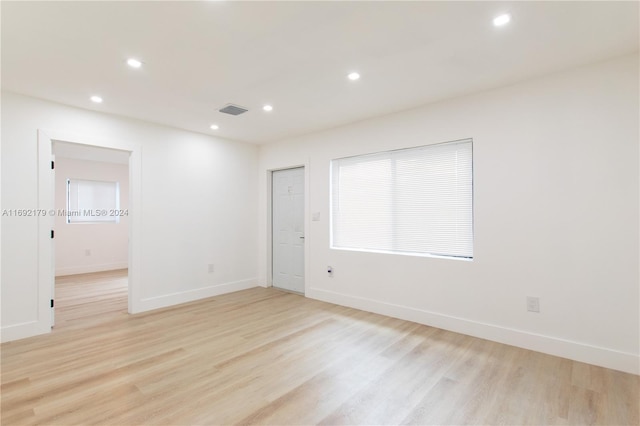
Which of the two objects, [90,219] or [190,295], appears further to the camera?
[90,219]

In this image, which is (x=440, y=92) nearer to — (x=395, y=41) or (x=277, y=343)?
(x=395, y=41)

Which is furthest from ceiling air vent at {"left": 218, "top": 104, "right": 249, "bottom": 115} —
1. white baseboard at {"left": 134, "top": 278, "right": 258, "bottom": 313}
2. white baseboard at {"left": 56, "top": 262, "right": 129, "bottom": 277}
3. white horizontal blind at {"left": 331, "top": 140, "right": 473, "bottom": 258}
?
white baseboard at {"left": 56, "top": 262, "right": 129, "bottom": 277}

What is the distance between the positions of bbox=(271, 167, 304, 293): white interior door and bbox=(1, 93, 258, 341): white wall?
1.36 ft

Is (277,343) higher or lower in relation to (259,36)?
lower

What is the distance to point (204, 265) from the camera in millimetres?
4906

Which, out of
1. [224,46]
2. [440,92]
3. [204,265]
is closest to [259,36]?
[224,46]

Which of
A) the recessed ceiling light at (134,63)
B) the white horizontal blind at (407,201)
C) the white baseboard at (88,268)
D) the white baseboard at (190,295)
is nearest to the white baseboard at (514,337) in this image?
the white horizontal blind at (407,201)

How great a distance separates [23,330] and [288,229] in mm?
3479

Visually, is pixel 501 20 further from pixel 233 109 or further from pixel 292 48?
pixel 233 109

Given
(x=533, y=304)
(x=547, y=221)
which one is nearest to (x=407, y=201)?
(x=547, y=221)

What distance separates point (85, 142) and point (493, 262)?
15.9 ft

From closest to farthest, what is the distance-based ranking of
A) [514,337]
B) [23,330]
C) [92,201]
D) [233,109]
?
[514,337], [23,330], [233,109], [92,201]

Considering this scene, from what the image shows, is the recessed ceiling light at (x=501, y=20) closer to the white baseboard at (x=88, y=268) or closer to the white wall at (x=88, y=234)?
the white wall at (x=88, y=234)

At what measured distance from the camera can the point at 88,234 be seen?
7.03m
